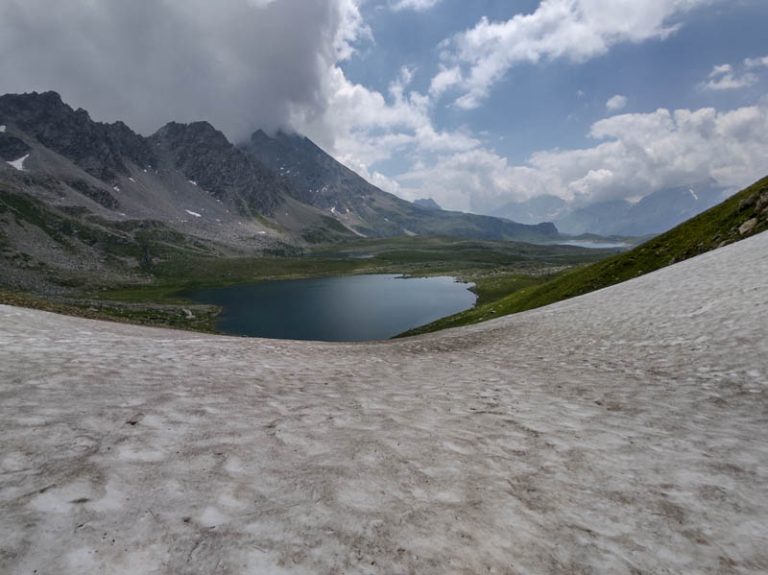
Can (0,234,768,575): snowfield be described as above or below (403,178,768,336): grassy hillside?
below

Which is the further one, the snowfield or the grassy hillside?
the grassy hillside

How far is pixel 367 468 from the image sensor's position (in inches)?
250

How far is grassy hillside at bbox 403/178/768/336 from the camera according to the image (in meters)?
45.2

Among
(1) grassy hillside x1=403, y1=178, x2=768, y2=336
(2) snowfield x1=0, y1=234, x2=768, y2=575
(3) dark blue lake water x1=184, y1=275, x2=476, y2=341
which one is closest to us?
(2) snowfield x1=0, y1=234, x2=768, y2=575

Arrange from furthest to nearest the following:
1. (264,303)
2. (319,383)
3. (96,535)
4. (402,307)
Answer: (264,303), (402,307), (319,383), (96,535)

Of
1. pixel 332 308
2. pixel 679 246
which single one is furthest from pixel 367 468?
pixel 332 308

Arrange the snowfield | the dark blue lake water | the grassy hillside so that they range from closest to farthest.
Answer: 1. the snowfield
2. the grassy hillside
3. the dark blue lake water

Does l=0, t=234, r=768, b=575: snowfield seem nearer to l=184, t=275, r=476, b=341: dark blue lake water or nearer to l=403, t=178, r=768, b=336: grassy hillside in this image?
l=403, t=178, r=768, b=336: grassy hillside

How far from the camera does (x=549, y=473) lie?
6.62 m

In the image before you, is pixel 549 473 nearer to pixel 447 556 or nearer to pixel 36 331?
pixel 447 556

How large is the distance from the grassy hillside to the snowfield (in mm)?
41815

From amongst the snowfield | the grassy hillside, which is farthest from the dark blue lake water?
the snowfield

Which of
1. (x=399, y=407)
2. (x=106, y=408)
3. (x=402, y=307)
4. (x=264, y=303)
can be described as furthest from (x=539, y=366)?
(x=264, y=303)

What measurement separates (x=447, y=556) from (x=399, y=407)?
5.20m
